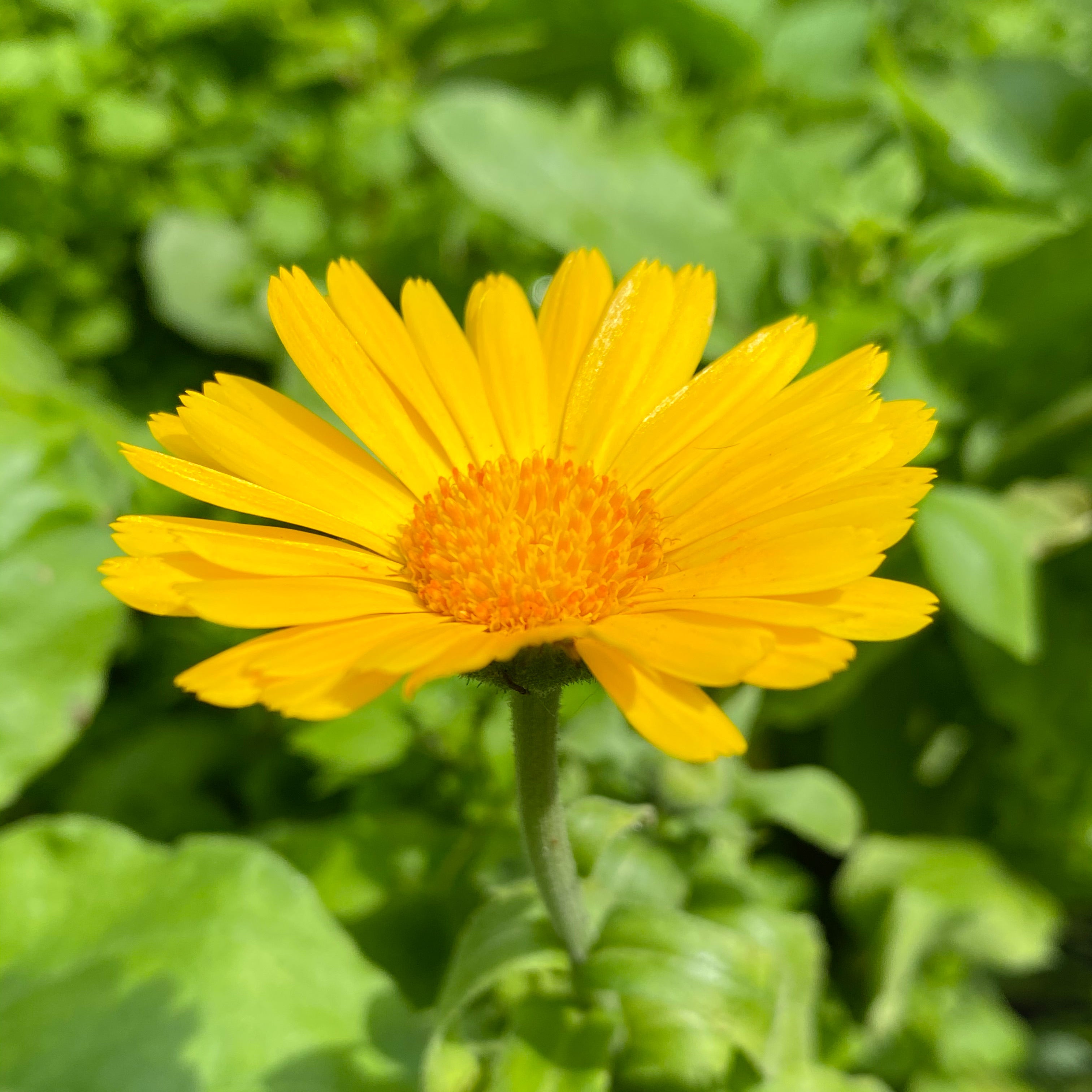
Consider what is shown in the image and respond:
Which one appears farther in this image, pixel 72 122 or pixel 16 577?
pixel 72 122

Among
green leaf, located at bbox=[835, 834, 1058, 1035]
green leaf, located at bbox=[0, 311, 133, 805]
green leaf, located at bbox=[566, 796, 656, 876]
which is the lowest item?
green leaf, located at bbox=[835, 834, 1058, 1035]

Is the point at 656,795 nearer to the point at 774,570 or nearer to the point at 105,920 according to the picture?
the point at 774,570

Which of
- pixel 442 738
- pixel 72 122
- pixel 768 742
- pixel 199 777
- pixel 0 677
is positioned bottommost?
pixel 199 777

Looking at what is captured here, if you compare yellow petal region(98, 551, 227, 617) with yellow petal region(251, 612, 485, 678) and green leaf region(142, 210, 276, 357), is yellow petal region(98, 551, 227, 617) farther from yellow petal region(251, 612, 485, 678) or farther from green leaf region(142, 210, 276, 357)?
green leaf region(142, 210, 276, 357)

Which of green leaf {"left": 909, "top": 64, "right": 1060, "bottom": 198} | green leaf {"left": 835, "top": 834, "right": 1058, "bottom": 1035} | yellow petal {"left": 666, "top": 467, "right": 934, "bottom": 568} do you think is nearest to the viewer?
yellow petal {"left": 666, "top": 467, "right": 934, "bottom": 568}

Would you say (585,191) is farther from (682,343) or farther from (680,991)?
(680,991)

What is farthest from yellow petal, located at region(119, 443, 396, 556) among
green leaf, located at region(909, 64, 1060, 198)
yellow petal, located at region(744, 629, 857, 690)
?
green leaf, located at region(909, 64, 1060, 198)

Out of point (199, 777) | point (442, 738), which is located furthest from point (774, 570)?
point (199, 777)

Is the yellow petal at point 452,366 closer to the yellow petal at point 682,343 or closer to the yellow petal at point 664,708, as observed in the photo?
the yellow petal at point 682,343
